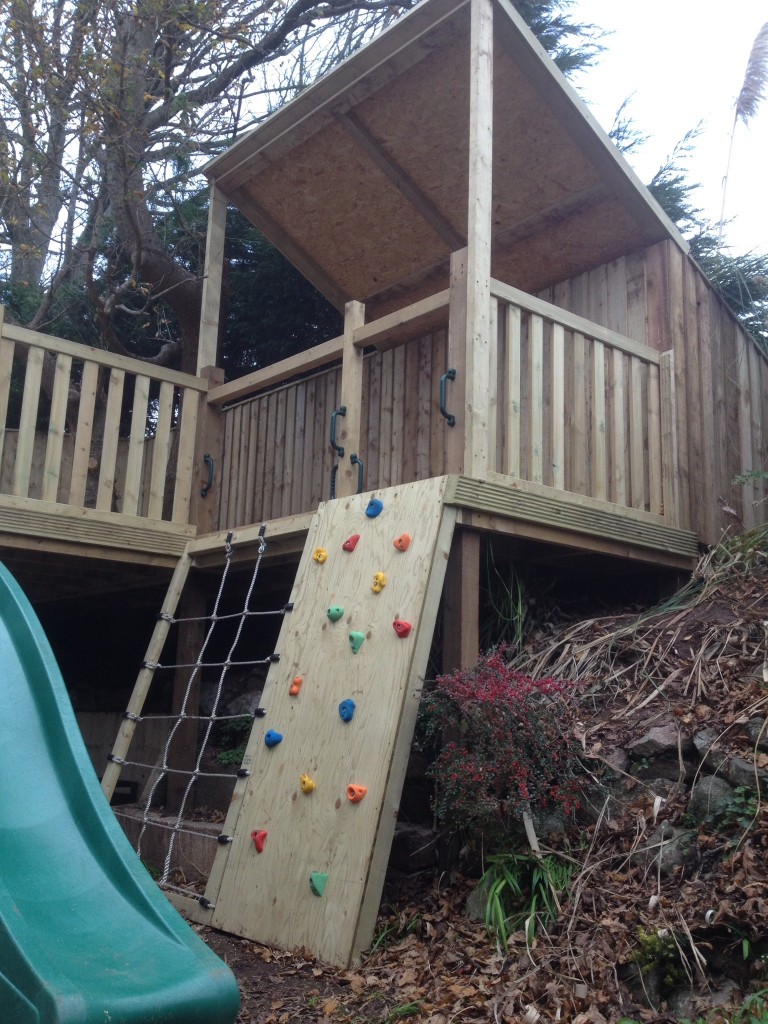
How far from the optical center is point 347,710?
428 centimetres

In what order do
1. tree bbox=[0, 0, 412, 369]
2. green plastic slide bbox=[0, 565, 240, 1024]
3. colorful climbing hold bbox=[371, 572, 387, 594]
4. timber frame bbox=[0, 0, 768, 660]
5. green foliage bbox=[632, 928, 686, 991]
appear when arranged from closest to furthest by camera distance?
green plastic slide bbox=[0, 565, 240, 1024]
green foliage bbox=[632, 928, 686, 991]
colorful climbing hold bbox=[371, 572, 387, 594]
timber frame bbox=[0, 0, 768, 660]
tree bbox=[0, 0, 412, 369]

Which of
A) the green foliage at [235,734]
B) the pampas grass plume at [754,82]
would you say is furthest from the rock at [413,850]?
the pampas grass plume at [754,82]

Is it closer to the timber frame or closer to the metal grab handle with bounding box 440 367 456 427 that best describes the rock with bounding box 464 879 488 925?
the timber frame

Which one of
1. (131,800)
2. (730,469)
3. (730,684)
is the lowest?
(131,800)

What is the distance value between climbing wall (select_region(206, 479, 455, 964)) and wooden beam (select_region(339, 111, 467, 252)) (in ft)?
10.4

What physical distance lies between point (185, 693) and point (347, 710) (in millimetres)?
2219

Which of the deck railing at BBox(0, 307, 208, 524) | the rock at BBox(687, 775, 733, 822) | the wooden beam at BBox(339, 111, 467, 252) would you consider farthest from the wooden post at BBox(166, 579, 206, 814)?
the rock at BBox(687, 775, 733, 822)

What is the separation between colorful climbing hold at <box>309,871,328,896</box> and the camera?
12.9 ft

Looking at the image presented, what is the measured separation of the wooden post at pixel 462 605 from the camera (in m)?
4.65

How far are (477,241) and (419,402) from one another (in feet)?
6.19

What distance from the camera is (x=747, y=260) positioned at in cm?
800

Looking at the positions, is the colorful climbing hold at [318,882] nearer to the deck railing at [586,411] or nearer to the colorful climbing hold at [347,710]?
the colorful climbing hold at [347,710]

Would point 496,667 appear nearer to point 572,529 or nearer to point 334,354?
point 572,529

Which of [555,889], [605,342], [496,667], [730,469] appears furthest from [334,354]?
[555,889]
